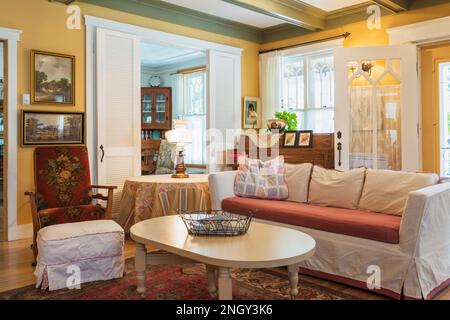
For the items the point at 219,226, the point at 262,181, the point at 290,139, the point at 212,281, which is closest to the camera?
the point at 219,226

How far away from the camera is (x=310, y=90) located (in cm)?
602

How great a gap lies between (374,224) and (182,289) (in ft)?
4.46

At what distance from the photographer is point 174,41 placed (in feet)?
17.4

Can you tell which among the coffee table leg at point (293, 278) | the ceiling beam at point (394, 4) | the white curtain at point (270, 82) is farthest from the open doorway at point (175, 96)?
the coffee table leg at point (293, 278)

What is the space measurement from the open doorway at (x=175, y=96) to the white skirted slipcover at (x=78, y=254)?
442 centimetres

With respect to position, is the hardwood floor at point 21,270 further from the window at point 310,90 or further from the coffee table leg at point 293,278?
the window at point 310,90

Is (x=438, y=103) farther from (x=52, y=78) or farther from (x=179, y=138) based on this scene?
(x=52, y=78)

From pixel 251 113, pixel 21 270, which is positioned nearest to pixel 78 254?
pixel 21 270

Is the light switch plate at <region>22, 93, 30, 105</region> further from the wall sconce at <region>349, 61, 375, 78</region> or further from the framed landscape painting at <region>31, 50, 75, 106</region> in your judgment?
the wall sconce at <region>349, 61, 375, 78</region>

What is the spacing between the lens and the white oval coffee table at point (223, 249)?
6.48ft

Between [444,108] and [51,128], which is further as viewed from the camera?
[444,108]

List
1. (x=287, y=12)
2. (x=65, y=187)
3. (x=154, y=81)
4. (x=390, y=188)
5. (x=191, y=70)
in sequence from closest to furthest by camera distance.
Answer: (x=390, y=188) → (x=65, y=187) → (x=287, y=12) → (x=191, y=70) → (x=154, y=81)
